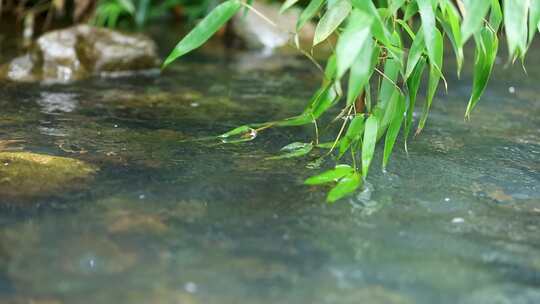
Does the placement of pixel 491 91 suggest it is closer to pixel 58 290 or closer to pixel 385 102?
pixel 385 102

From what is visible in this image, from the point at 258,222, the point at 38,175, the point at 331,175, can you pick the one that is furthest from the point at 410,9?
the point at 38,175

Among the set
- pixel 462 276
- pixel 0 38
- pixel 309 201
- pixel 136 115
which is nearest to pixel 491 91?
pixel 136 115

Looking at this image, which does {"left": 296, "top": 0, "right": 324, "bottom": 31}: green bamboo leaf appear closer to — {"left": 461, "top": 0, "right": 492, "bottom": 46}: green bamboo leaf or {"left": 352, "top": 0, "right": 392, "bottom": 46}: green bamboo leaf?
{"left": 352, "top": 0, "right": 392, "bottom": 46}: green bamboo leaf

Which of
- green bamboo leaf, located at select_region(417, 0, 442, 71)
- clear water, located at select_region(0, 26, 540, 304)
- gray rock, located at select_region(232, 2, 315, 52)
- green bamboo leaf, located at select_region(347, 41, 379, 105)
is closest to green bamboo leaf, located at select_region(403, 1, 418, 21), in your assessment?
green bamboo leaf, located at select_region(417, 0, 442, 71)

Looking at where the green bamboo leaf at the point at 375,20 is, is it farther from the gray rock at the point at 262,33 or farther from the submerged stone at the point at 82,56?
the gray rock at the point at 262,33

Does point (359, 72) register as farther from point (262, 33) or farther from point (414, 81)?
point (262, 33)
